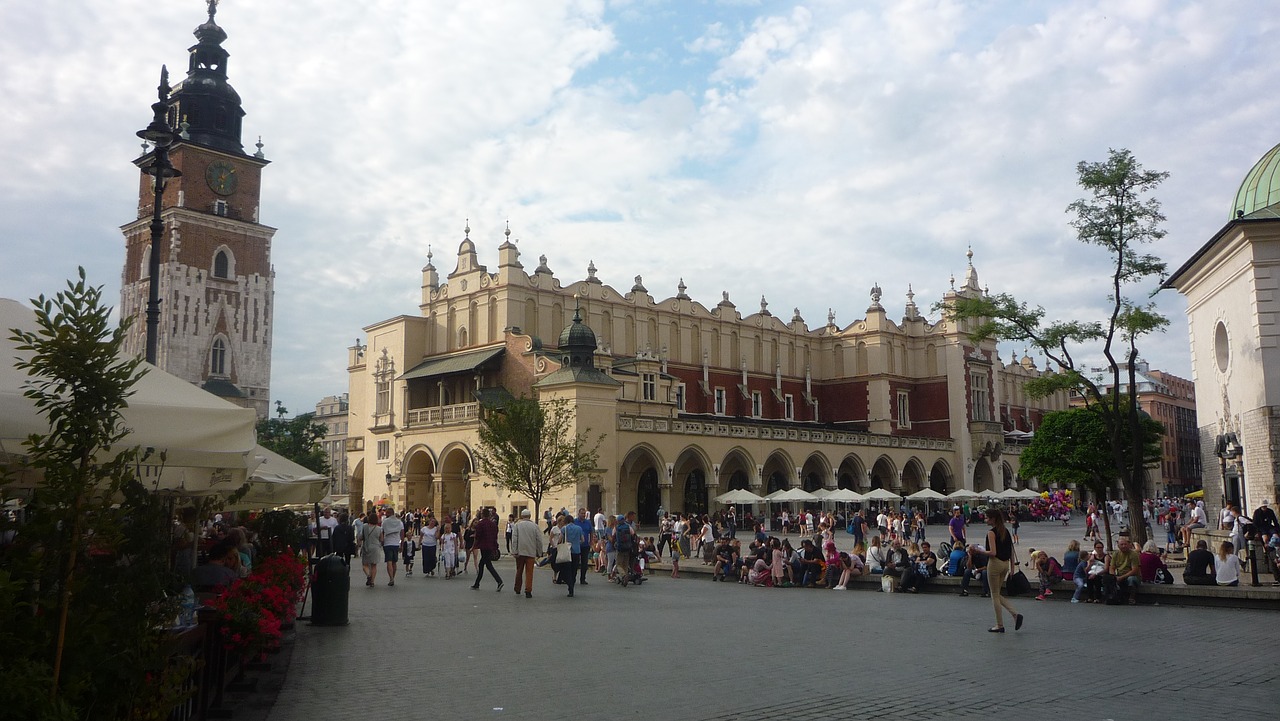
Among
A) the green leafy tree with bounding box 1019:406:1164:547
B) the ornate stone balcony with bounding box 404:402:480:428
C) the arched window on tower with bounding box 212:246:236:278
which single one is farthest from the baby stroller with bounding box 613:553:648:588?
the arched window on tower with bounding box 212:246:236:278

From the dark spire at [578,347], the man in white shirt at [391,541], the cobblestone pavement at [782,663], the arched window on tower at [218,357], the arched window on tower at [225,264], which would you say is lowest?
the cobblestone pavement at [782,663]

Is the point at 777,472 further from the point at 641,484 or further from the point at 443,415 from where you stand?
the point at 443,415

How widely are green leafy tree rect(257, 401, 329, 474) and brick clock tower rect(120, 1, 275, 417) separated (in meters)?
1.40

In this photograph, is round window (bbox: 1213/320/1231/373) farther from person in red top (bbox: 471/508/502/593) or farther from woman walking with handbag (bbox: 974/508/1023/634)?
person in red top (bbox: 471/508/502/593)

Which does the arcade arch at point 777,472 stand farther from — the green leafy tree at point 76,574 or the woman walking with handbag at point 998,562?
the green leafy tree at point 76,574

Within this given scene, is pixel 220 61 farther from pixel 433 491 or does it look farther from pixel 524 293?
pixel 433 491

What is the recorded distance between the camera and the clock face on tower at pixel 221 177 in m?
62.0

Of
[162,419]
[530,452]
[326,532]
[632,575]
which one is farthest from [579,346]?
[162,419]

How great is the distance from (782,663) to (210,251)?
59.8 metres

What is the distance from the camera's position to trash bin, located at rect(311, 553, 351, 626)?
12672 mm

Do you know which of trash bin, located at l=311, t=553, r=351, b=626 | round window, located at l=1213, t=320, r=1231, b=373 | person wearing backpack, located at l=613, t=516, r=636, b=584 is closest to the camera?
trash bin, located at l=311, t=553, r=351, b=626

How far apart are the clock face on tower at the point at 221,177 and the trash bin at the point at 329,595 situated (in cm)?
5571

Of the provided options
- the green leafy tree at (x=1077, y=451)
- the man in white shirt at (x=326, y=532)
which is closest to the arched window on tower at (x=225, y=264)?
the man in white shirt at (x=326, y=532)

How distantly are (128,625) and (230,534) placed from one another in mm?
7076
